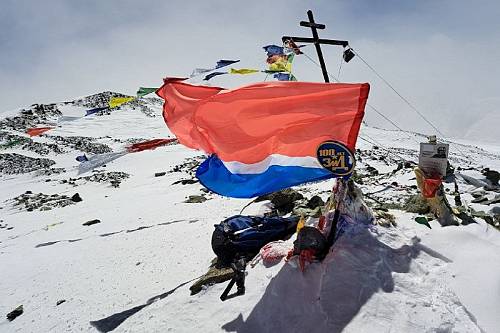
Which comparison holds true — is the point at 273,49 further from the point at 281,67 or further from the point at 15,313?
the point at 15,313

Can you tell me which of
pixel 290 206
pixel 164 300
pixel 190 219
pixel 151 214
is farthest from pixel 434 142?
pixel 151 214

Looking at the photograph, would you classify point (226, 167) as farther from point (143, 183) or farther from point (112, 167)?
point (112, 167)

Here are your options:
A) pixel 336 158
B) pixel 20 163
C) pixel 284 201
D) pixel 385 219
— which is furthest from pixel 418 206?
pixel 20 163

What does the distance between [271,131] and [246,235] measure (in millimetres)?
3021

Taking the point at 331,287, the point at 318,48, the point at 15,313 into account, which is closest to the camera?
the point at 331,287

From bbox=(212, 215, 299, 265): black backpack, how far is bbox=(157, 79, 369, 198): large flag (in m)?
2.13

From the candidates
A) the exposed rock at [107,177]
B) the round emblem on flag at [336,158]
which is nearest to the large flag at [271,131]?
the round emblem on flag at [336,158]

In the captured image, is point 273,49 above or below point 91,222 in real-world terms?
above

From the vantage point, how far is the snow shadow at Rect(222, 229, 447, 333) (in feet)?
15.4

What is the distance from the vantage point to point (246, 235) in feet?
26.3

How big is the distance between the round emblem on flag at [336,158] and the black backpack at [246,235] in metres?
3.36

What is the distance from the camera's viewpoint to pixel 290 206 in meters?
10.9

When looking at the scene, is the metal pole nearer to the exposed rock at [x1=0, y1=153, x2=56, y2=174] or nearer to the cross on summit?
the cross on summit

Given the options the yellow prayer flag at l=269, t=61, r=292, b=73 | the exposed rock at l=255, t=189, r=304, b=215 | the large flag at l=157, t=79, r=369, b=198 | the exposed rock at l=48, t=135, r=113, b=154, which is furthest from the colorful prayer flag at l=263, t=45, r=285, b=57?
the exposed rock at l=48, t=135, r=113, b=154
